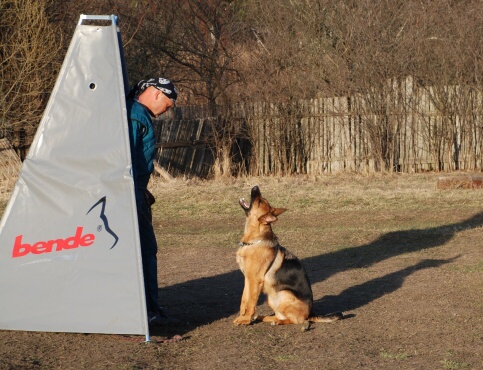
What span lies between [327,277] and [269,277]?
8.70 ft

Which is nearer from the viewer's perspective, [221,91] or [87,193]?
[87,193]

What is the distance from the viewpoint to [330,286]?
9.28 meters

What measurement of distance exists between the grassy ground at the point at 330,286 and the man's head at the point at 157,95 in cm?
205

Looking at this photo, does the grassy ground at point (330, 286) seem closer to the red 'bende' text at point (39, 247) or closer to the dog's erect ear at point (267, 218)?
the red 'bende' text at point (39, 247)

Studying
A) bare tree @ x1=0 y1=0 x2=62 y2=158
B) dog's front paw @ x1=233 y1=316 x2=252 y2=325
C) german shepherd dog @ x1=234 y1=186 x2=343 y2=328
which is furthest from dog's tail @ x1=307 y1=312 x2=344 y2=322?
bare tree @ x1=0 y1=0 x2=62 y2=158

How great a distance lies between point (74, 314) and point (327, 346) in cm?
213

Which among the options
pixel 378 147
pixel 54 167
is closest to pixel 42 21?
pixel 378 147

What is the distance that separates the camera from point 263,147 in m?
21.5

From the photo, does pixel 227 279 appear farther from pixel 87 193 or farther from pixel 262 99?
pixel 262 99

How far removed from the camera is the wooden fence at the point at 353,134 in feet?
68.7

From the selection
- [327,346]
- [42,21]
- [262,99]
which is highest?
[42,21]

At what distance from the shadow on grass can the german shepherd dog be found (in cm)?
60

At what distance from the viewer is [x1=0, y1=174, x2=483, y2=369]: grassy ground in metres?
6.24

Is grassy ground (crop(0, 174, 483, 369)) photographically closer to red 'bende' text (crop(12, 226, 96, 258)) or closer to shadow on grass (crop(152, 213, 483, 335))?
shadow on grass (crop(152, 213, 483, 335))
